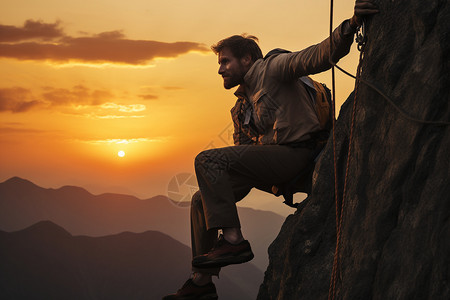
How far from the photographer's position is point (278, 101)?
6.30 metres

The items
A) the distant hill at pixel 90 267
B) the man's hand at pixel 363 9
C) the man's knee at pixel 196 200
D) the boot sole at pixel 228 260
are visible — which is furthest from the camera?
the distant hill at pixel 90 267

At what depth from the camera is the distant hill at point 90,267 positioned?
416 feet

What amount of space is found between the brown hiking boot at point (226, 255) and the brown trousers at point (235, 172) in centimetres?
22

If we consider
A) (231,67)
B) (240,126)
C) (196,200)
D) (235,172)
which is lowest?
(196,200)

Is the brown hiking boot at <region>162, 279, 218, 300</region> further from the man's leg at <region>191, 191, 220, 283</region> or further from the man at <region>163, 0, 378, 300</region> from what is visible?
the man's leg at <region>191, 191, 220, 283</region>

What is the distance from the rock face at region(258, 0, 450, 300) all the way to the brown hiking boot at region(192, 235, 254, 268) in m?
0.95

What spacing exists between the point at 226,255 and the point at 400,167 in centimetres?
231

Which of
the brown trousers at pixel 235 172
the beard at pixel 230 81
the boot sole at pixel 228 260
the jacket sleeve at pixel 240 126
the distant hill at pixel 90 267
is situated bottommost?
the distant hill at pixel 90 267

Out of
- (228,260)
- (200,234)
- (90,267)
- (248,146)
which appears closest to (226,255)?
(228,260)

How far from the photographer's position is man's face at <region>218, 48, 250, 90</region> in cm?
666

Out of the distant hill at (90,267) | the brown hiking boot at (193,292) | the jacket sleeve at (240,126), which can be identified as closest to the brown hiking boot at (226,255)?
the brown hiking boot at (193,292)

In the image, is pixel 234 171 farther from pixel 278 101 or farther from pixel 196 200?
pixel 278 101

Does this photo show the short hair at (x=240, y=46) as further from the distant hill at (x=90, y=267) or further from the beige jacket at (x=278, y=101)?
the distant hill at (x=90, y=267)

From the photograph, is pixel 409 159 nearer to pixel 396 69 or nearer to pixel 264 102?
pixel 396 69
